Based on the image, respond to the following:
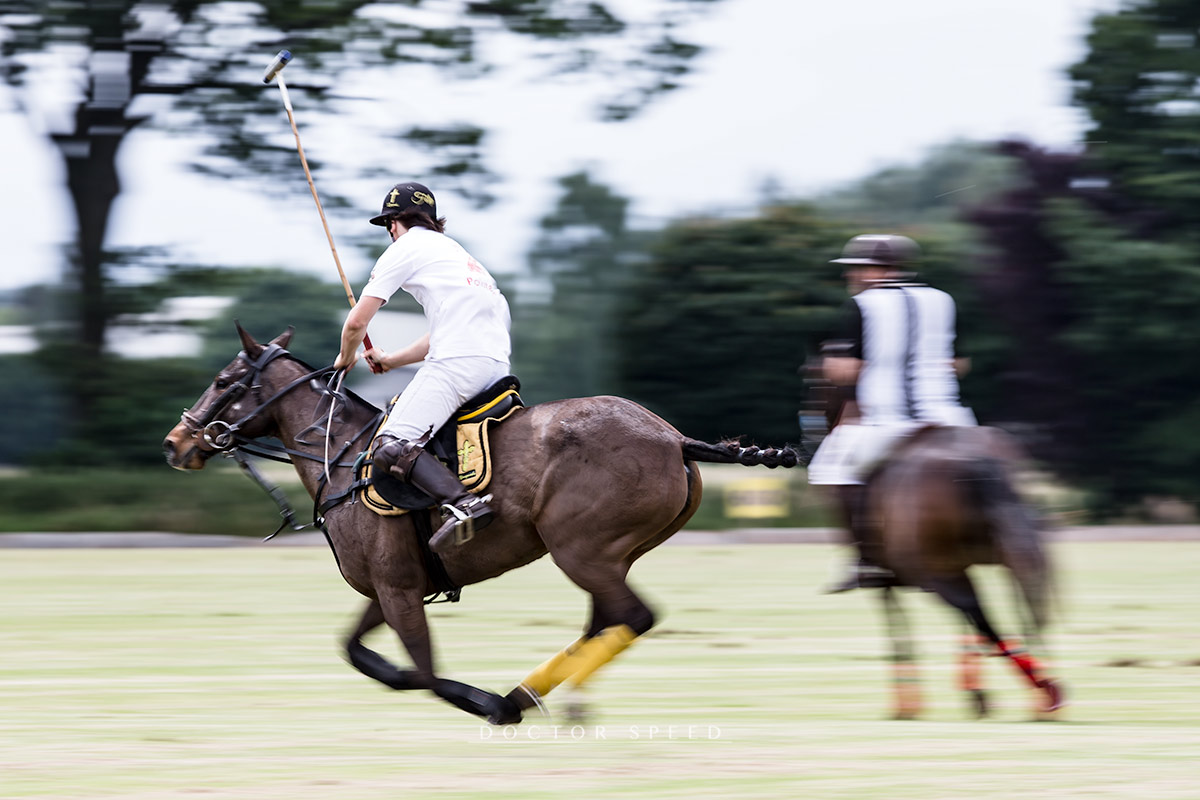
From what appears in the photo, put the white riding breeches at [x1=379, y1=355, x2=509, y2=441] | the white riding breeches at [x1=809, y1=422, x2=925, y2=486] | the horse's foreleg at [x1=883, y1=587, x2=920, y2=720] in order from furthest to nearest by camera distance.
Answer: the white riding breeches at [x1=809, y1=422, x2=925, y2=486] → the horse's foreleg at [x1=883, y1=587, x2=920, y2=720] → the white riding breeches at [x1=379, y1=355, x2=509, y2=441]

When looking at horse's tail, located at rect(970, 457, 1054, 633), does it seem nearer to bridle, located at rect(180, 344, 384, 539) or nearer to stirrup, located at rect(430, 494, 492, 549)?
stirrup, located at rect(430, 494, 492, 549)

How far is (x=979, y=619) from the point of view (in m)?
6.69

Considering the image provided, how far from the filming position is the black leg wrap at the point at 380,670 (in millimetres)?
6484

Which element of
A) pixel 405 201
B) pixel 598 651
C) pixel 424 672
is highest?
pixel 405 201

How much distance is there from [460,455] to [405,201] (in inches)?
43.4

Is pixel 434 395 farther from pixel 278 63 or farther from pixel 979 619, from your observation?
pixel 979 619

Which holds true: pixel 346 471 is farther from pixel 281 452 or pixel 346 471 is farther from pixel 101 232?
pixel 101 232

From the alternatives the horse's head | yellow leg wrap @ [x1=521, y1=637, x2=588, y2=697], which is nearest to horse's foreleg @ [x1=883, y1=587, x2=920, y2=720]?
yellow leg wrap @ [x1=521, y1=637, x2=588, y2=697]

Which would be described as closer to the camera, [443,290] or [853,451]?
[443,290]

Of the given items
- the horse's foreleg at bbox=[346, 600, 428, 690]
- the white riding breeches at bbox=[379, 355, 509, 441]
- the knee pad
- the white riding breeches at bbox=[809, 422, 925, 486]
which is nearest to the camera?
Answer: the knee pad

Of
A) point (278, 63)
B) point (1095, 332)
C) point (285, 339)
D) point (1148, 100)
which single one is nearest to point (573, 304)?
point (1095, 332)

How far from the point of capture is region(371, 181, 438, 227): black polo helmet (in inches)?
261

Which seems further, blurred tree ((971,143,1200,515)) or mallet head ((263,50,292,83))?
blurred tree ((971,143,1200,515))

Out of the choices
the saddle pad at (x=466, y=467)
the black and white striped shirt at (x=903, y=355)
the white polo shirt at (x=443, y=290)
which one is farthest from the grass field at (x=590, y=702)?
the white polo shirt at (x=443, y=290)
